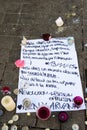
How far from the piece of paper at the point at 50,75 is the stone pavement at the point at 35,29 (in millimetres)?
62

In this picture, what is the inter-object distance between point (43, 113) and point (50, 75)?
42 centimetres

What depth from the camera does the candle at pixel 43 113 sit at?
2.20 metres

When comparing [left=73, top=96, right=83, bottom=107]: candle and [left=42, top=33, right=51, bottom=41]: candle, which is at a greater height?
[left=42, top=33, right=51, bottom=41]: candle

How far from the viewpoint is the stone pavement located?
2.23 meters

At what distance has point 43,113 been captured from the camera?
2.22 metres

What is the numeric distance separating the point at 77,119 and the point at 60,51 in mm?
760

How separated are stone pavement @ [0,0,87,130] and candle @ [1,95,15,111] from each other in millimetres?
44

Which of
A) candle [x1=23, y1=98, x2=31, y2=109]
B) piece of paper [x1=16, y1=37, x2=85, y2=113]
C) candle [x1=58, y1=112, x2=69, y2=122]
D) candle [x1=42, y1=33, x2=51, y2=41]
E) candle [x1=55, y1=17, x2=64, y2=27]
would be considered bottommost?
candle [x1=58, y1=112, x2=69, y2=122]

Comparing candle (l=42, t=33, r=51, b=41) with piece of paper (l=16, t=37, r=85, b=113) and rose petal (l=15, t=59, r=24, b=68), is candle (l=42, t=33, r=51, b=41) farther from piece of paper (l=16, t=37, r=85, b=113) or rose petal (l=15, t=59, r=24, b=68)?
rose petal (l=15, t=59, r=24, b=68)

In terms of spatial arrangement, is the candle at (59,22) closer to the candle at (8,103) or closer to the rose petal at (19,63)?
the rose petal at (19,63)

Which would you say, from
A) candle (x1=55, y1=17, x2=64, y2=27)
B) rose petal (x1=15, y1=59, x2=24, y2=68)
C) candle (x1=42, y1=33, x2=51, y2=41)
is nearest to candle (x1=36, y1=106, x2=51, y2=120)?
rose petal (x1=15, y1=59, x2=24, y2=68)

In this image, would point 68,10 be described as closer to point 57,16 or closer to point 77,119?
point 57,16

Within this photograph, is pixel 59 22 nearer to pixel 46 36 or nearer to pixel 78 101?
pixel 46 36

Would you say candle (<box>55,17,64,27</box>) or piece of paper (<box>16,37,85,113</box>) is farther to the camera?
candle (<box>55,17,64,27</box>)
